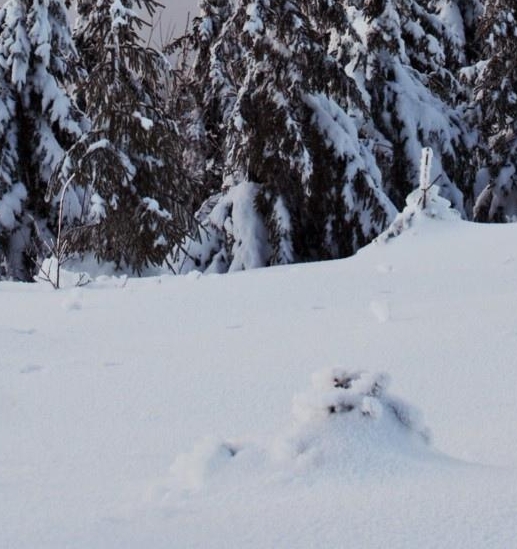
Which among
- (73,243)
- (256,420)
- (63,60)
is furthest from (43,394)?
(63,60)

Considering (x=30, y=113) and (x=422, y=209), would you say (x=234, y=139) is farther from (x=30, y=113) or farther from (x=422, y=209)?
(x=30, y=113)

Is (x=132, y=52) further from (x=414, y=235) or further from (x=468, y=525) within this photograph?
(x=468, y=525)

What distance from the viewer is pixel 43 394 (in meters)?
3.16

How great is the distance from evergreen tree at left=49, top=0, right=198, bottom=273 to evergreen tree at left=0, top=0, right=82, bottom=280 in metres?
2.45

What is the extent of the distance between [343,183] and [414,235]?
11.4ft

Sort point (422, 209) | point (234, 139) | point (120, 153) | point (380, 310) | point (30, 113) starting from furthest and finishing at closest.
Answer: point (30, 113)
point (120, 153)
point (234, 139)
point (422, 209)
point (380, 310)

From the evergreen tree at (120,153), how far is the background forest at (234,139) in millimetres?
18

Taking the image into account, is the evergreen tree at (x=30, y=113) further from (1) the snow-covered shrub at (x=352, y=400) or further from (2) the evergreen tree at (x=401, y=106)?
(1) the snow-covered shrub at (x=352, y=400)

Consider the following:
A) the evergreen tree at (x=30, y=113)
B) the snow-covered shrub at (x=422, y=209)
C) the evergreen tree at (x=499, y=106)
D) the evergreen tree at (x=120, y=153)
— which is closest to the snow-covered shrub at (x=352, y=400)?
the snow-covered shrub at (x=422, y=209)

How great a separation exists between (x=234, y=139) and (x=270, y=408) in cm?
662

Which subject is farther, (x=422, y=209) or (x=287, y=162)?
(x=287, y=162)

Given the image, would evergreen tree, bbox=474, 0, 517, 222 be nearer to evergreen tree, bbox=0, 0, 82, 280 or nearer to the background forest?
the background forest

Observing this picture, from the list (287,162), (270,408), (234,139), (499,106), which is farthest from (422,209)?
(499,106)

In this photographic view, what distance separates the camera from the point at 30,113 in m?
12.2
